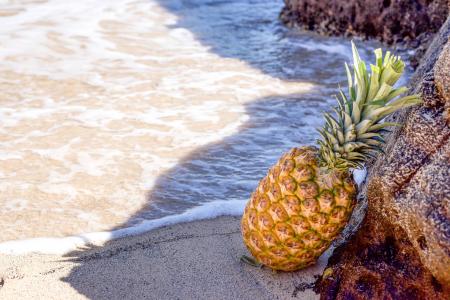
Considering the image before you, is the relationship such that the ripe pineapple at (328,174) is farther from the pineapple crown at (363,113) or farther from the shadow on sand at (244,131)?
the shadow on sand at (244,131)

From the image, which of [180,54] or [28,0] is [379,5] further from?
[28,0]

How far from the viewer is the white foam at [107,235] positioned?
3.49 metres

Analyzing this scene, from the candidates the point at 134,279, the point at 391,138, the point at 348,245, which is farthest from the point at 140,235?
the point at 391,138

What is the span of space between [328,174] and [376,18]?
666 cm

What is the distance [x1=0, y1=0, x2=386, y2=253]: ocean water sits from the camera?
406 cm

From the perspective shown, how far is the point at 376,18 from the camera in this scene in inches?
339

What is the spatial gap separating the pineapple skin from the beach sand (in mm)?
247

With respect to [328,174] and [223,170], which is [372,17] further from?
[328,174]

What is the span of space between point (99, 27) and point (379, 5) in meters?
4.37

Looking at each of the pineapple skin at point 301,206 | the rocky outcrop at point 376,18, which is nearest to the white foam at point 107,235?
the pineapple skin at point 301,206

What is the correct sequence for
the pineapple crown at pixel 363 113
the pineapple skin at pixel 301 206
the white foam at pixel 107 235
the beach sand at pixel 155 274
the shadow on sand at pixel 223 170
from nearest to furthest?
the pineapple crown at pixel 363 113 → the pineapple skin at pixel 301 206 → the beach sand at pixel 155 274 → the shadow on sand at pixel 223 170 → the white foam at pixel 107 235

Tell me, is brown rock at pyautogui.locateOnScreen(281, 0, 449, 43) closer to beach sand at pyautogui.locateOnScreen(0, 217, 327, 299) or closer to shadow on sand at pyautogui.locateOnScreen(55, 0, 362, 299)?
shadow on sand at pyautogui.locateOnScreen(55, 0, 362, 299)

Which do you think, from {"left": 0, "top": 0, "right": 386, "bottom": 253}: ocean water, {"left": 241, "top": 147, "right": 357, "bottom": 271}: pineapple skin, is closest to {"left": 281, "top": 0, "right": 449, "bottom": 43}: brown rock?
{"left": 0, "top": 0, "right": 386, "bottom": 253}: ocean water

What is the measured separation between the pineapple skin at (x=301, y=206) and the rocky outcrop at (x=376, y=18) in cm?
498
